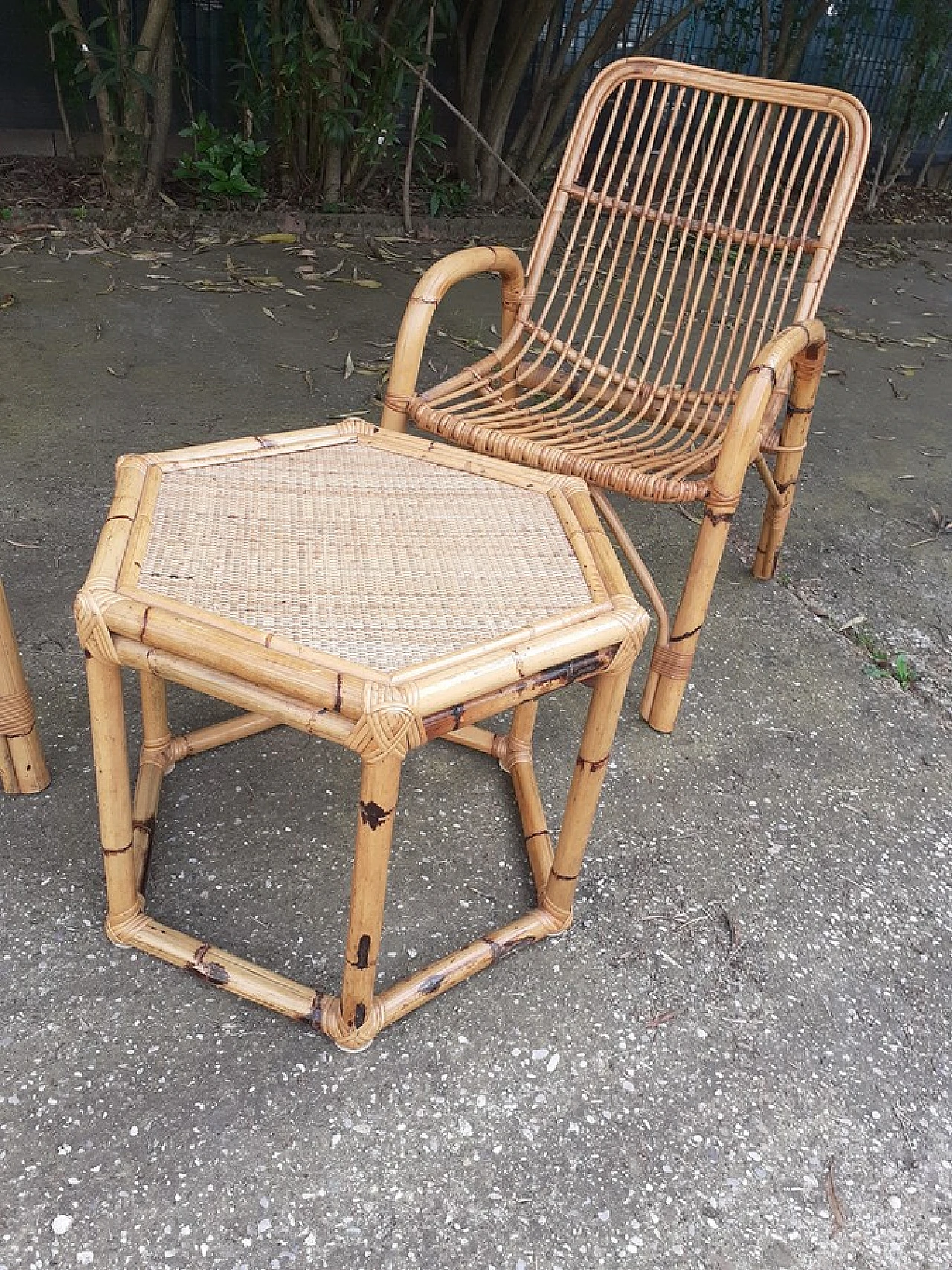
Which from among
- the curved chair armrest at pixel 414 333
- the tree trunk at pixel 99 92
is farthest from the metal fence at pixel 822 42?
the curved chair armrest at pixel 414 333

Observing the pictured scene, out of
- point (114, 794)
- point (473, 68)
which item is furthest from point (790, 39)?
point (114, 794)

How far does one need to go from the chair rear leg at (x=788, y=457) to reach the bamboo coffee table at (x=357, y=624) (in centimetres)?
82

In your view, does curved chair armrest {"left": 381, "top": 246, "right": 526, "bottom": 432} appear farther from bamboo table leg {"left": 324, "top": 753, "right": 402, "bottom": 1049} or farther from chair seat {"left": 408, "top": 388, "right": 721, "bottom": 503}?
bamboo table leg {"left": 324, "top": 753, "right": 402, "bottom": 1049}

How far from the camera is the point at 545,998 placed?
132cm

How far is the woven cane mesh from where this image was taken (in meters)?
1.07

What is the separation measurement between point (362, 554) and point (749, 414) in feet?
2.31

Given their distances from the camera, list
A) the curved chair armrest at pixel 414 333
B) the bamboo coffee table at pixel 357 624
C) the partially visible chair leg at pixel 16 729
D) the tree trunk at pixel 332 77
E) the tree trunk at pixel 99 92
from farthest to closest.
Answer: the tree trunk at pixel 332 77 < the tree trunk at pixel 99 92 < the curved chair armrest at pixel 414 333 < the partially visible chair leg at pixel 16 729 < the bamboo coffee table at pixel 357 624

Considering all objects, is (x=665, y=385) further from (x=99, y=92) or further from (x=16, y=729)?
(x=99, y=92)

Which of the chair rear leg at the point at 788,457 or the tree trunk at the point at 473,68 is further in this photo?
the tree trunk at the point at 473,68

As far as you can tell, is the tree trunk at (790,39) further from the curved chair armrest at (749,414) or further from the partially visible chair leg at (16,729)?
the partially visible chair leg at (16,729)

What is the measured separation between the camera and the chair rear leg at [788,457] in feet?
6.54

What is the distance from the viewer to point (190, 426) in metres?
2.61

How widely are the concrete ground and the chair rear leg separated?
0.28ft

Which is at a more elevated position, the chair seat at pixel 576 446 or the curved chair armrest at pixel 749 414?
the curved chair armrest at pixel 749 414
